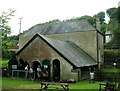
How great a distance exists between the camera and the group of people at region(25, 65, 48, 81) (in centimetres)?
3025

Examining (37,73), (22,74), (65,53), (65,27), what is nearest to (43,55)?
(37,73)

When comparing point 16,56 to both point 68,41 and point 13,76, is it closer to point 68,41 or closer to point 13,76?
point 13,76

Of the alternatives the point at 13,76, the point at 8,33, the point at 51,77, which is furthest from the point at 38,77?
the point at 8,33

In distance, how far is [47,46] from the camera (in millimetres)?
32188

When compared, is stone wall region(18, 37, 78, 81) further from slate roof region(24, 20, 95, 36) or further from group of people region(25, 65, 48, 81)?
slate roof region(24, 20, 95, 36)

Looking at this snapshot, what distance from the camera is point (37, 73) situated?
32.8 metres

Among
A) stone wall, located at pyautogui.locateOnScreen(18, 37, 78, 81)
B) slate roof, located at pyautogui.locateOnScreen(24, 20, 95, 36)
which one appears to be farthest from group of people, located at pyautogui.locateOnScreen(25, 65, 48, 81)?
slate roof, located at pyautogui.locateOnScreen(24, 20, 95, 36)

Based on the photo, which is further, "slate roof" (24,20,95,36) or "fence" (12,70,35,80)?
"slate roof" (24,20,95,36)

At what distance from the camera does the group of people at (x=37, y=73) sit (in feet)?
99.2

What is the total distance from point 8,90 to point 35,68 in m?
12.7

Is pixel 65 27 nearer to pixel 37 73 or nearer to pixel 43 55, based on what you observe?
pixel 43 55

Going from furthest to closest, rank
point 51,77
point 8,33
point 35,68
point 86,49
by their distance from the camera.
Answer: point 86,49, point 35,68, point 51,77, point 8,33

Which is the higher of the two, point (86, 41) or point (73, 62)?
point (86, 41)

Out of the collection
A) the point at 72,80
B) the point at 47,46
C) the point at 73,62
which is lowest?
the point at 72,80
